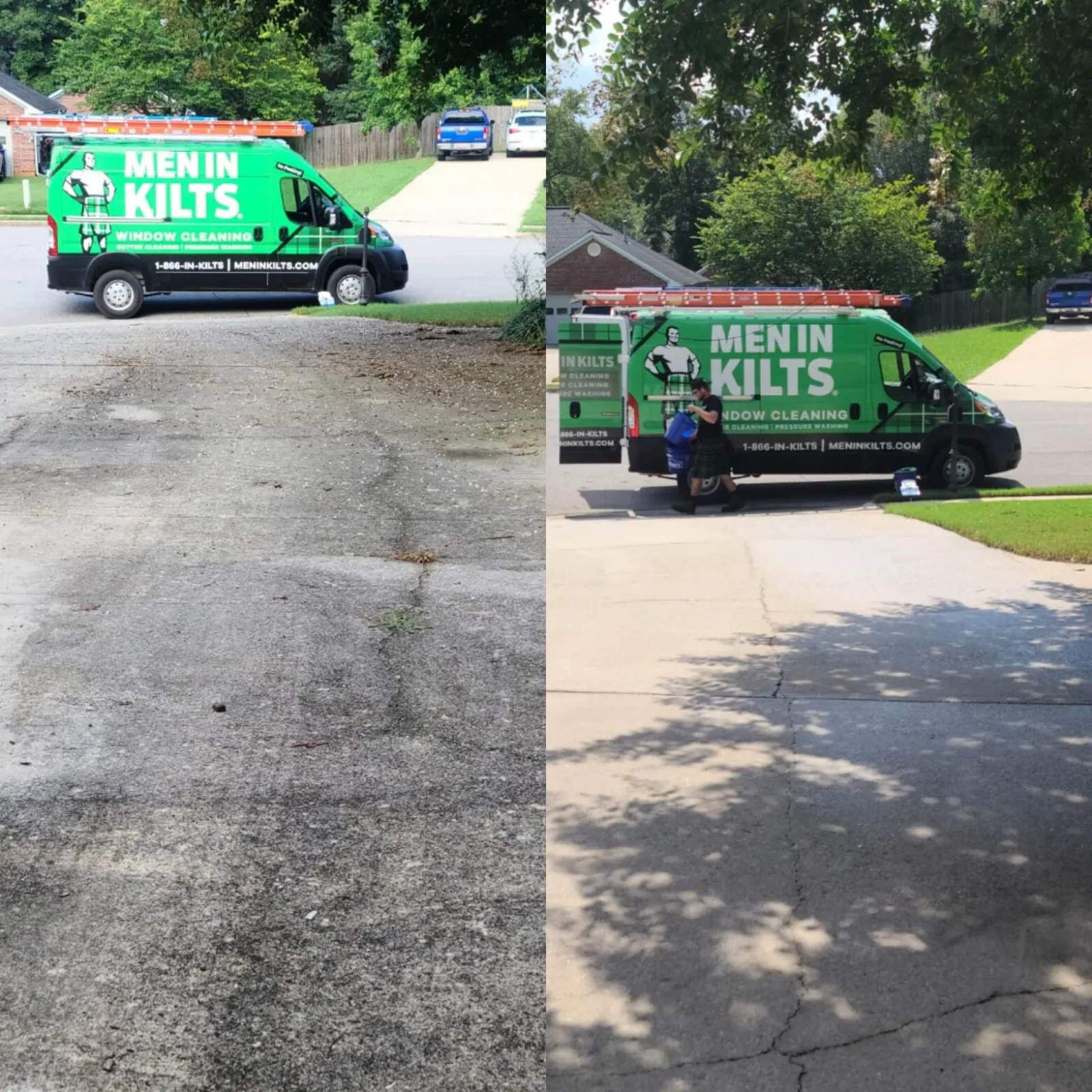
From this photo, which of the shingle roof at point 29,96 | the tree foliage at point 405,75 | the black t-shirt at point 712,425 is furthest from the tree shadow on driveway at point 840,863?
the shingle roof at point 29,96

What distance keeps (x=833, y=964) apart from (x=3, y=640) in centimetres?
614

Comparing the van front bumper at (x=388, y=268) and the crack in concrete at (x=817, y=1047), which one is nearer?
the crack in concrete at (x=817, y=1047)

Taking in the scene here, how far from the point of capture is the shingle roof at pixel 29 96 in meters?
5.34

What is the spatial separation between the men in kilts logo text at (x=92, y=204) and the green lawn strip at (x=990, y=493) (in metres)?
4.89

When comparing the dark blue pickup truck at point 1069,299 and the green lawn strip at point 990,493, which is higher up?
the dark blue pickup truck at point 1069,299

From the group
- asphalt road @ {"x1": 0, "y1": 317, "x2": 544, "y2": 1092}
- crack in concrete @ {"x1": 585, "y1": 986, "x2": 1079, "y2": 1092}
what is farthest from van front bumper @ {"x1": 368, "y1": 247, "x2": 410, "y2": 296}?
crack in concrete @ {"x1": 585, "y1": 986, "x2": 1079, "y2": 1092}

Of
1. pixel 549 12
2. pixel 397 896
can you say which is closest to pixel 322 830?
pixel 397 896

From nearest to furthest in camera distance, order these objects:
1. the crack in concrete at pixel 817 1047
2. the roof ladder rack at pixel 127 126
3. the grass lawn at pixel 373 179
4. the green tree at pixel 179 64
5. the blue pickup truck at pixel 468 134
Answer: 1. the crack in concrete at pixel 817 1047
2. the green tree at pixel 179 64
3. the blue pickup truck at pixel 468 134
4. the grass lawn at pixel 373 179
5. the roof ladder rack at pixel 127 126

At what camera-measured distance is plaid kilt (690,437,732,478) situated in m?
1.96

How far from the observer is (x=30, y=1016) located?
4035 mm

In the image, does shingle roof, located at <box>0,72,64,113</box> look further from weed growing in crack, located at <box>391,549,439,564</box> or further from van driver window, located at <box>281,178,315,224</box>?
weed growing in crack, located at <box>391,549,439,564</box>

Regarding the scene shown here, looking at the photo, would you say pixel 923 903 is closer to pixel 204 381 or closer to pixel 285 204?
pixel 285 204

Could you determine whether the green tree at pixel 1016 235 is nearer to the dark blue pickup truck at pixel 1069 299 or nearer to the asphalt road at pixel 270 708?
the dark blue pickup truck at pixel 1069 299

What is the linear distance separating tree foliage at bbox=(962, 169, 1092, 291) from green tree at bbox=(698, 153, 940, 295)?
6 cm
